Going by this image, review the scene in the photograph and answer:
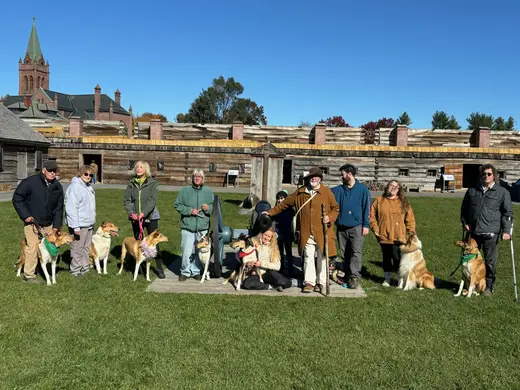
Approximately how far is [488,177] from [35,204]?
22.2 ft

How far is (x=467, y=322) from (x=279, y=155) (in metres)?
9.56

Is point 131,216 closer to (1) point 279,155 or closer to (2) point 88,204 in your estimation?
(2) point 88,204

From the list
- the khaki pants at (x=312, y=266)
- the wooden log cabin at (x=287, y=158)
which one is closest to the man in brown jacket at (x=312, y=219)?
the khaki pants at (x=312, y=266)

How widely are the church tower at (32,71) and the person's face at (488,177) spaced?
111 meters

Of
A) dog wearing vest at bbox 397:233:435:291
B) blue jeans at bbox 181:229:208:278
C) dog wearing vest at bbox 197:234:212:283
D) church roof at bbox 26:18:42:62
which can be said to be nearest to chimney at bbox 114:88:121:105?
church roof at bbox 26:18:42:62

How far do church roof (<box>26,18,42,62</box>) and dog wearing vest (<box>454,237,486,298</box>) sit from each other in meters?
116

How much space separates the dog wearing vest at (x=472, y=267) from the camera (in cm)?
636

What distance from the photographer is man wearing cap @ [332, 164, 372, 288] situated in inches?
271

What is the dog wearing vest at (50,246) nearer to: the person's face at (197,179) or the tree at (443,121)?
the person's face at (197,179)

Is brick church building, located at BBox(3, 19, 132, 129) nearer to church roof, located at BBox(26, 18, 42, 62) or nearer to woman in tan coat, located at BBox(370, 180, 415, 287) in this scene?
church roof, located at BBox(26, 18, 42, 62)

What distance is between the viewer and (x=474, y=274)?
253 inches

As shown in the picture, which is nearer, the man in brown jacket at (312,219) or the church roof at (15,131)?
the man in brown jacket at (312,219)

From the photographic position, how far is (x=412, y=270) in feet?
22.3

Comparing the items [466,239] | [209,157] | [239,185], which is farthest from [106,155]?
[466,239]
